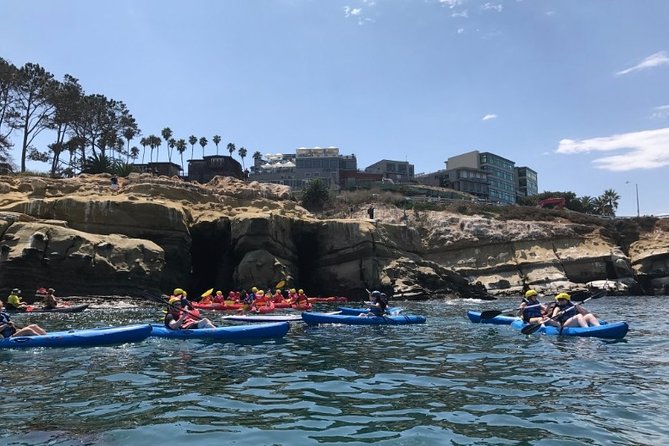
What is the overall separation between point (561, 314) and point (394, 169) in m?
75.4

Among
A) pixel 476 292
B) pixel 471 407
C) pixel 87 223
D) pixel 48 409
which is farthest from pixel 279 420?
pixel 476 292

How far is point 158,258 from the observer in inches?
1146

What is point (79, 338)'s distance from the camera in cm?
1334

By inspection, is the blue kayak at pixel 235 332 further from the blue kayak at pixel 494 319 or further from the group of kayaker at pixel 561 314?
the blue kayak at pixel 494 319

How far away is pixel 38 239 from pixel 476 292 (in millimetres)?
29244

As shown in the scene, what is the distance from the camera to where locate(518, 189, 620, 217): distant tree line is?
76.2 meters

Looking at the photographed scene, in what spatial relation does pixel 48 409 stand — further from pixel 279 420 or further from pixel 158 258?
pixel 158 258

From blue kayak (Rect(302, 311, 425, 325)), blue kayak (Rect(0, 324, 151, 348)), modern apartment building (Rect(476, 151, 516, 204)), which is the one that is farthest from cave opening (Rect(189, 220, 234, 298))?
modern apartment building (Rect(476, 151, 516, 204))

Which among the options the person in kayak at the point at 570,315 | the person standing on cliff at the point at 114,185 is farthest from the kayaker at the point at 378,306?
the person standing on cliff at the point at 114,185

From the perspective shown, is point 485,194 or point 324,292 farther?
point 485,194

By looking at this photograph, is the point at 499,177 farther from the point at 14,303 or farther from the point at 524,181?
the point at 14,303

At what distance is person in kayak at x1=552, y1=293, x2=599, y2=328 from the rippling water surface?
0.85 m

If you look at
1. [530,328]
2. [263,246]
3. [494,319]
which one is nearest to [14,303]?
[263,246]

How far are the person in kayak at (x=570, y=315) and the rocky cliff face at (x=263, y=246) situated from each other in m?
19.9
